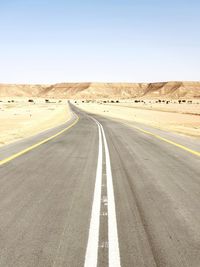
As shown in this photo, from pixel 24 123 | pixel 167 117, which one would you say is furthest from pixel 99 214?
pixel 167 117

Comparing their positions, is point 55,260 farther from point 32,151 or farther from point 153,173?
point 32,151

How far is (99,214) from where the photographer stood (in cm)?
554

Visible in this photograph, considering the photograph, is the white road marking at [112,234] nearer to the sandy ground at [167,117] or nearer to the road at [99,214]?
the road at [99,214]

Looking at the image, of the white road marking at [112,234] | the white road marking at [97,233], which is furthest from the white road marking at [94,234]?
the white road marking at [112,234]

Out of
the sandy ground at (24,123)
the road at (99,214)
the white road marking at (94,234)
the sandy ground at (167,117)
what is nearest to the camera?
the white road marking at (94,234)

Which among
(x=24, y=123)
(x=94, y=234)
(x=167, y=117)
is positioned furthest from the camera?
(x=167, y=117)

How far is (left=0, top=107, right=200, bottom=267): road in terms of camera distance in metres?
3.99

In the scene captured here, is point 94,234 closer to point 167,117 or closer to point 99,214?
point 99,214

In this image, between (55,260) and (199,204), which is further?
(199,204)

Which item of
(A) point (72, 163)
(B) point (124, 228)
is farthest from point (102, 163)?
(B) point (124, 228)

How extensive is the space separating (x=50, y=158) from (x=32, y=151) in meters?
1.86

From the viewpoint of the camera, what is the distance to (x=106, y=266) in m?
3.72

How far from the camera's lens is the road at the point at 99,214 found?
3988mm

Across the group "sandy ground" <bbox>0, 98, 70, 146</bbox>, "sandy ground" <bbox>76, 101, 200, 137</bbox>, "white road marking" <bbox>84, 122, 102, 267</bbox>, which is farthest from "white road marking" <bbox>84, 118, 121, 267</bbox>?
"sandy ground" <bbox>76, 101, 200, 137</bbox>
